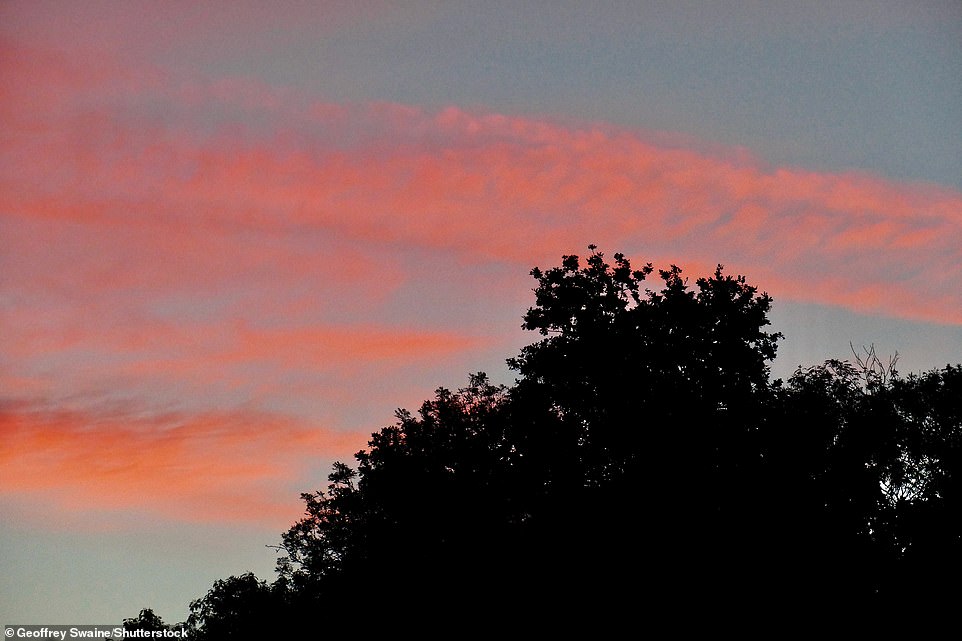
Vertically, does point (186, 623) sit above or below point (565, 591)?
above

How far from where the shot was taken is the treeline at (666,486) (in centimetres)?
3675

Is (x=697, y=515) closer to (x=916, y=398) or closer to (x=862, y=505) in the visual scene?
(x=862, y=505)

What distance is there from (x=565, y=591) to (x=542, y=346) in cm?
1083

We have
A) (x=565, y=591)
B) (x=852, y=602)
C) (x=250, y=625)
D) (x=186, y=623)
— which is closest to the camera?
(x=852, y=602)

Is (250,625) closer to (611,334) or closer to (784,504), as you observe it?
(611,334)

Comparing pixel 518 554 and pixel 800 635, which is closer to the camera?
pixel 800 635

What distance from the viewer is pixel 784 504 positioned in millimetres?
37281

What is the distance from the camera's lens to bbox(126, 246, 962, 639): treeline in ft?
121

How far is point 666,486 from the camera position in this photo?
38.0 m

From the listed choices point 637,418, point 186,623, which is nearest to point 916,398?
point 637,418

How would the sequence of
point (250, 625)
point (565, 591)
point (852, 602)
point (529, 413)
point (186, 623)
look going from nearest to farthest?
point (852, 602), point (565, 591), point (529, 413), point (250, 625), point (186, 623)

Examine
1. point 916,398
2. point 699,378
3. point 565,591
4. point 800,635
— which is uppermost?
point 699,378

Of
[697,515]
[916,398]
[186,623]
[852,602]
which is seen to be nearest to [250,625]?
Answer: [186,623]

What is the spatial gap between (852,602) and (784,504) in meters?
4.25
